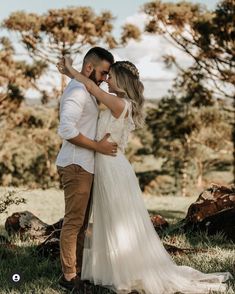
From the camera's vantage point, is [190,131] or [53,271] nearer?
[53,271]

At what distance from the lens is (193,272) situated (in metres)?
4.28

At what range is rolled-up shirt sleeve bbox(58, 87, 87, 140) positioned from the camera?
12.0 ft

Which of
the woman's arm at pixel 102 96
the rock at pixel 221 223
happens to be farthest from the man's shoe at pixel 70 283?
the rock at pixel 221 223

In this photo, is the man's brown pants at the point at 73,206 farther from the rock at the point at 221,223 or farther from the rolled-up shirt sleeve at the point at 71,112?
the rock at the point at 221,223

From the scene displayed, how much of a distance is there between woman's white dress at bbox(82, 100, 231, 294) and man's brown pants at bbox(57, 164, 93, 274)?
0.42ft

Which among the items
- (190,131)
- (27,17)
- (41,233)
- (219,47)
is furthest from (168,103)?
(41,233)

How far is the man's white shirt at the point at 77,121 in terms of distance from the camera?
144 inches

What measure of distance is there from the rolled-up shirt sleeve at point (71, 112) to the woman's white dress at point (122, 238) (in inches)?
9.7

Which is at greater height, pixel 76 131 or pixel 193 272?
pixel 76 131

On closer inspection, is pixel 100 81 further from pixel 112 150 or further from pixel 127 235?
pixel 127 235

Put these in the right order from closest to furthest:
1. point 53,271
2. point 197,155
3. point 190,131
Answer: point 53,271 < point 190,131 < point 197,155

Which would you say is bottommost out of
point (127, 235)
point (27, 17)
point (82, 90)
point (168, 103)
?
point (127, 235)

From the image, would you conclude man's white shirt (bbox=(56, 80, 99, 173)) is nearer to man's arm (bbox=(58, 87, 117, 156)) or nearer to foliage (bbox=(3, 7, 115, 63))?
man's arm (bbox=(58, 87, 117, 156))

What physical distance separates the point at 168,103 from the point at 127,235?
2410cm
